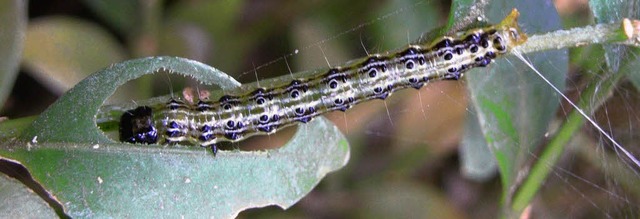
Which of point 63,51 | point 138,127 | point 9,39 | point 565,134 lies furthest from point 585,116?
point 63,51

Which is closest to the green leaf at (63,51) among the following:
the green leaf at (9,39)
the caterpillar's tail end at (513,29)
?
the green leaf at (9,39)

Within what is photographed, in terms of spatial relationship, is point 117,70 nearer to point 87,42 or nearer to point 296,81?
point 296,81

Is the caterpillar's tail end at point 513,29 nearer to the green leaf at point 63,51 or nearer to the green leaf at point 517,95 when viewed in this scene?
the green leaf at point 517,95

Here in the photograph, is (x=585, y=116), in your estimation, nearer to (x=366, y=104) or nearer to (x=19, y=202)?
(x=366, y=104)

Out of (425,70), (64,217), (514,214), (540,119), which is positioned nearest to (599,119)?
(540,119)

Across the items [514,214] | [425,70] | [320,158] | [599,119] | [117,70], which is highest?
[117,70]

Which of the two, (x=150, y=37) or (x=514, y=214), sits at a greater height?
(x=150, y=37)
